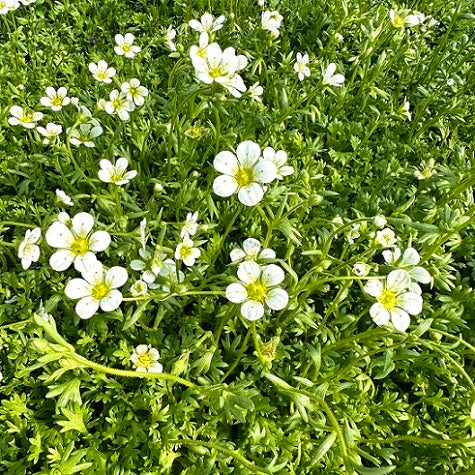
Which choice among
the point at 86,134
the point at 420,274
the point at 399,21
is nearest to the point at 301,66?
the point at 399,21

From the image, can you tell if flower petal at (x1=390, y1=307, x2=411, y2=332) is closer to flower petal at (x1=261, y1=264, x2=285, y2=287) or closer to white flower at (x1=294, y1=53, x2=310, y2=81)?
flower petal at (x1=261, y1=264, x2=285, y2=287)

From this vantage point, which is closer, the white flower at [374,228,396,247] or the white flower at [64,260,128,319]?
the white flower at [64,260,128,319]

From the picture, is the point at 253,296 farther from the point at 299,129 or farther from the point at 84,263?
the point at 299,129

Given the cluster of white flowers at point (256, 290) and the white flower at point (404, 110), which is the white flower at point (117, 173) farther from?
the white flower at point (404, 110)

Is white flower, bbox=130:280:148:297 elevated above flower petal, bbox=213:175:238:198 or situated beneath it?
situated beneath

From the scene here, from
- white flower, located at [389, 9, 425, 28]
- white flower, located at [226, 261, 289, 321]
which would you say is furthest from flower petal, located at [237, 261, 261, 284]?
white flower, located at [389, 9, 425, 28]

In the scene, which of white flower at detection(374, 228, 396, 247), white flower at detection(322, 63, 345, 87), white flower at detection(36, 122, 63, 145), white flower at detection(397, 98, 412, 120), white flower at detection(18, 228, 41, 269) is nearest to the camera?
white flower at detection(18, 228, 41, 269)
